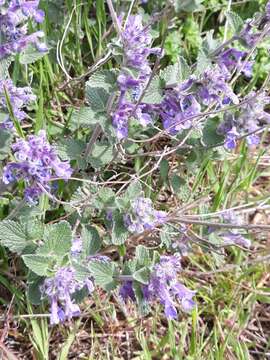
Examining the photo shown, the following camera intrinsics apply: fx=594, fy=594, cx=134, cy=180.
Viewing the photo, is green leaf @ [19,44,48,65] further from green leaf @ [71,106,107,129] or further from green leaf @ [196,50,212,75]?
green leaf @ [196,50,212,75]

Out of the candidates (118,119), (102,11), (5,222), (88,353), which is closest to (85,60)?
(102,11)

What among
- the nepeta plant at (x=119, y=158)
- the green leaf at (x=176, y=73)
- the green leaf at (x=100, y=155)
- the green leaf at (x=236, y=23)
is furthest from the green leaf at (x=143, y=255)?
the green leaf at (x=236, y=23)

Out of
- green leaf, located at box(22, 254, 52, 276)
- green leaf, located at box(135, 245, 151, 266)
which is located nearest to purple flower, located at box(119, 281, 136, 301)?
green leaf, located at box(135, 245, 151, 266)

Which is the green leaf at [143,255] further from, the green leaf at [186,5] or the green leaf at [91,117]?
the green leaf at [186,5]

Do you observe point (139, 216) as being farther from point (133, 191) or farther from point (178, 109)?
point (178, 109)

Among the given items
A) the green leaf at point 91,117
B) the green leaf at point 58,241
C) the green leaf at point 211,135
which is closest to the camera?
the green leaf at point 58,241

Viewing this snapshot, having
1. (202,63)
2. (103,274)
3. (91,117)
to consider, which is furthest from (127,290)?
(202,63)

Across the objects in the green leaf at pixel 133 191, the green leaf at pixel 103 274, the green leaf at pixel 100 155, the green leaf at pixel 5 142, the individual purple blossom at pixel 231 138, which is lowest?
the green leaf at pixel 103 274

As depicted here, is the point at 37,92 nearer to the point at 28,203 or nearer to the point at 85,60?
the point at 85,60
